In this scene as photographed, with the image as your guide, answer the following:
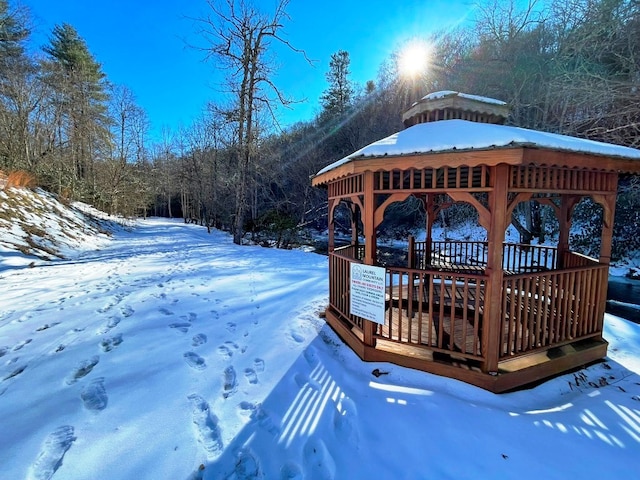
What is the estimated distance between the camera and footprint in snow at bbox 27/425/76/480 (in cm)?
191

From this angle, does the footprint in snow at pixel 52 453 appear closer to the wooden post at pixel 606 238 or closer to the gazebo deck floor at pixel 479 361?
the gazebo deck floor at pixel 479 361

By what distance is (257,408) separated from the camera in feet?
8.93

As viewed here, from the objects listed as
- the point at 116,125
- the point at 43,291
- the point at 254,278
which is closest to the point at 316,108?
the point at 116,125

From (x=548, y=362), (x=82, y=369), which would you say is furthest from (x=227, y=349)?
(x=548, y=362)

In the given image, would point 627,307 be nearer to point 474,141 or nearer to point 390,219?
point 474,141

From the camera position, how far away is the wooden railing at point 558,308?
3.47 meters

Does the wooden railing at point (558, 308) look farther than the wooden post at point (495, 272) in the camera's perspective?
Yes

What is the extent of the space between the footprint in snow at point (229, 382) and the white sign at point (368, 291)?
1.60 meters

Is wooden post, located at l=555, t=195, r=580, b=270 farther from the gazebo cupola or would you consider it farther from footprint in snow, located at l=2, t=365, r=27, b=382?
footprint in snow, located at l=2, t=365, r=27, b=382

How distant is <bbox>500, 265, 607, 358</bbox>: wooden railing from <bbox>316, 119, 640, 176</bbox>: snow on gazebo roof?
4.58 feet

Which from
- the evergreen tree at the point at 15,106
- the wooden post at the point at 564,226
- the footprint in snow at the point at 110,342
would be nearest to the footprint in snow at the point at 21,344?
the footprint in snow at the point at 110,342

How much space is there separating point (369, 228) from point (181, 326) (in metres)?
2.91

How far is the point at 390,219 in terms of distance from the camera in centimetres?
2194

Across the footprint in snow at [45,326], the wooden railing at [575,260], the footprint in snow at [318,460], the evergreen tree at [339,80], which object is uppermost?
the evergreen tree at [339,80]
